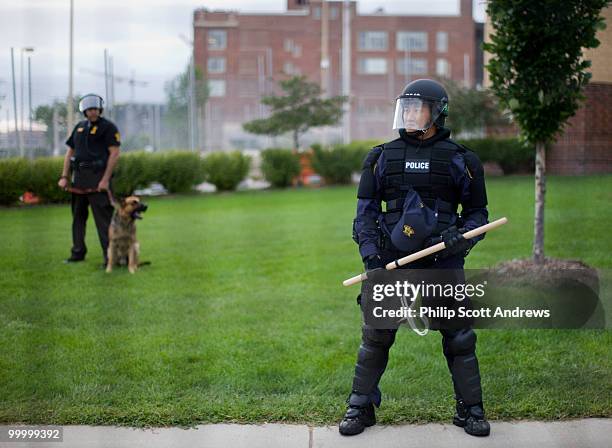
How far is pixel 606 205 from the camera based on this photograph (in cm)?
977

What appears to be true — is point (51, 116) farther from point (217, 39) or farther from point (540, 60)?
point (540, 60)

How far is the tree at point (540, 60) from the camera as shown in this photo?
19.2ft

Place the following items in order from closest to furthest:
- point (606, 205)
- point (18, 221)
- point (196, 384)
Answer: point (196, 384) < point (606, 205) < point (18, 221)

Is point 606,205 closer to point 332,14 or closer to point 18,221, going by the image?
point 18,221

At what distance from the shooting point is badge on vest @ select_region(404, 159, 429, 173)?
11.6ft

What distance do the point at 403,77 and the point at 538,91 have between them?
16331 mm

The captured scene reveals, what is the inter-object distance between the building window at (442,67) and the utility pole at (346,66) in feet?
8.50

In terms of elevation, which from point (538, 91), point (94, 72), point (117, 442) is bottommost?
point (117, 442)

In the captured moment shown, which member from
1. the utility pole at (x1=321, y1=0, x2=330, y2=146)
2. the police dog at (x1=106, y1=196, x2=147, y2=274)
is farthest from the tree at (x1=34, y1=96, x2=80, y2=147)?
the police dog at (x1=106, y1=196, x2=147, y2=274)

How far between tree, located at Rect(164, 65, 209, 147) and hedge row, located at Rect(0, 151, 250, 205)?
139 cm

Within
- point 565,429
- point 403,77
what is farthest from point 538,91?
point 403,77

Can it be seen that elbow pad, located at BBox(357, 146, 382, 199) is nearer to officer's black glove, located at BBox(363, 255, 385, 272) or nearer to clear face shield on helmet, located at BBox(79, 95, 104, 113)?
officer's black glove, located at BBox(363, 255, 385, 272)

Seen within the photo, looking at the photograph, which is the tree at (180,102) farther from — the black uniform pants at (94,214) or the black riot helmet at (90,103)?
the black riot helmet at (90,103)

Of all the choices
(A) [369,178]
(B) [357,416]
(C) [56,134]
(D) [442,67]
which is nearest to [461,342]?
(B) [357,416]
